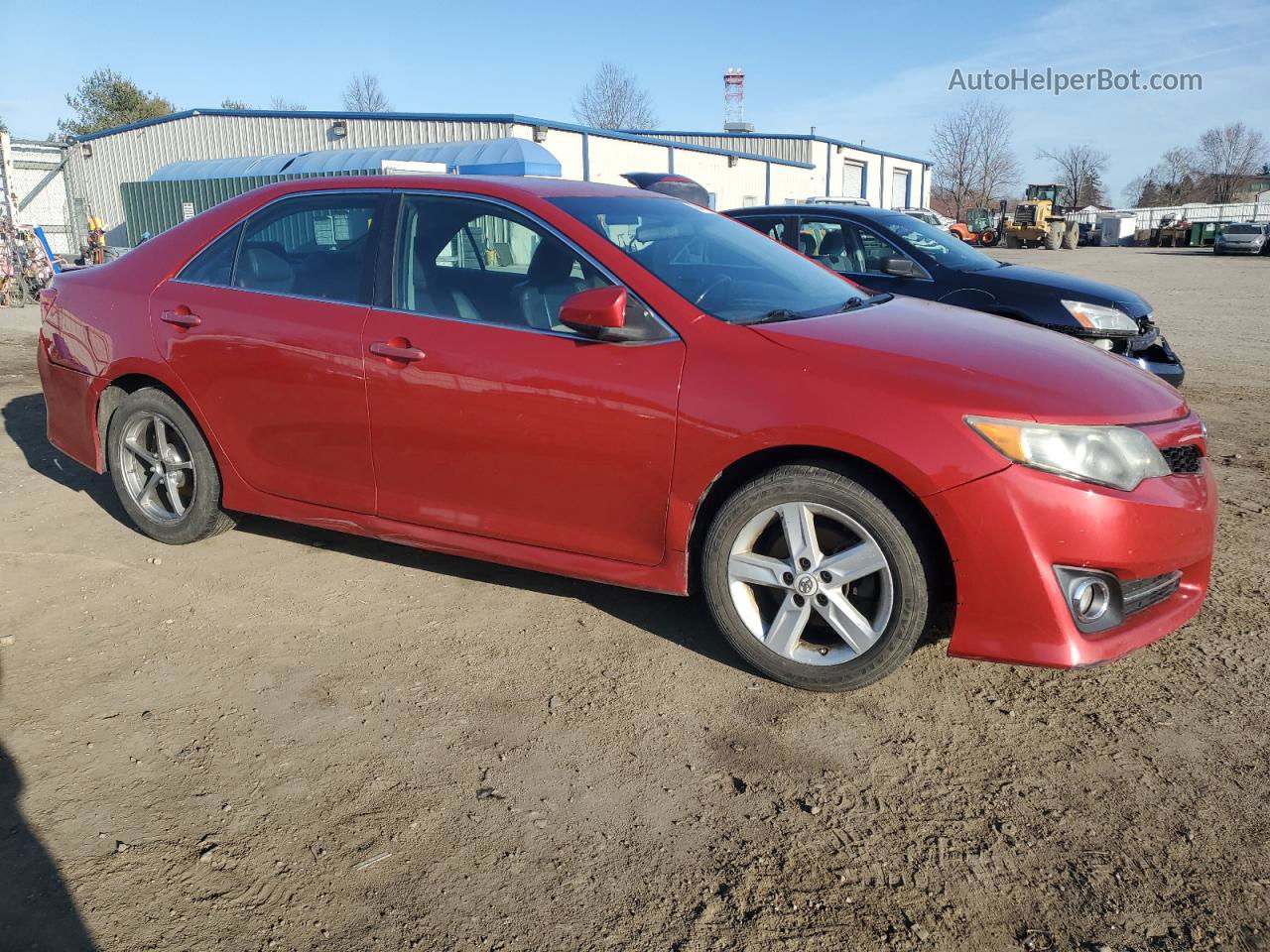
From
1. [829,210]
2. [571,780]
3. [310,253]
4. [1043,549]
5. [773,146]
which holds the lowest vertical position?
[571,780]

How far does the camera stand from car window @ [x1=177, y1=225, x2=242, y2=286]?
4266 mm

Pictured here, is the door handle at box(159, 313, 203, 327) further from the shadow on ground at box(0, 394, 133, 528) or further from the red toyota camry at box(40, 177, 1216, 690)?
the shadow on ground at box(0, 394, 133, 528)

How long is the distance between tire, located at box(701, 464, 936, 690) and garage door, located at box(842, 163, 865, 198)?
50835mm

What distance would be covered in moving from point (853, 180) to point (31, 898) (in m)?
55.4

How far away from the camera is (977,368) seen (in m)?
3.08

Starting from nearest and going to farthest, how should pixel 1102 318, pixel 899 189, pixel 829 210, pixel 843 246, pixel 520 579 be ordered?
pixel 520 579 < pixel 1102 318 < pixel 843 246 < pixel 829 210 < pixel 899 189

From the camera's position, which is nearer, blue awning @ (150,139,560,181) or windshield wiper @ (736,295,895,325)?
windshield wiper @ (736,295,895,325)

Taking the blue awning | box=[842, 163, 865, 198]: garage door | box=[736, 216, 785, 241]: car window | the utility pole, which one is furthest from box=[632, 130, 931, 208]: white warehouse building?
A: box=[736, 216, 785, 241]: car window

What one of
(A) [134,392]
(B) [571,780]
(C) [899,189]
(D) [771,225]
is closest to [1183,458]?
(B) [571,780]

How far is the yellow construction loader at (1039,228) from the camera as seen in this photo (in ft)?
156

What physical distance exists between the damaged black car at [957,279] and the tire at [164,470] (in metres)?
4.25

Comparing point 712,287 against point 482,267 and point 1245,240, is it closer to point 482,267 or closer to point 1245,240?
point 482,267

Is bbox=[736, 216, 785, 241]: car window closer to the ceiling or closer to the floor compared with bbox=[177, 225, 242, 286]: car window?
closer to the ceiling

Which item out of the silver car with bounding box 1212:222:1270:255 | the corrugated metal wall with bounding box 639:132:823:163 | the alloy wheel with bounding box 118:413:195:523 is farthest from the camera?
the corrugated metal wall with bounding box 639:132:823:163
